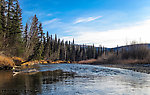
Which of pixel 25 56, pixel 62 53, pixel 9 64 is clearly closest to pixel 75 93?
pixel 9 64

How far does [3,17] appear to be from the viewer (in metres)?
32.4

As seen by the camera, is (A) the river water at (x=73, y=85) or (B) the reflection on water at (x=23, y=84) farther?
(A) the river water at (x=73, y=85)

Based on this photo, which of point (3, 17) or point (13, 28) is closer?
point (3, 17)

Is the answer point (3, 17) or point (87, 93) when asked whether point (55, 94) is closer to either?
point (87, 93)

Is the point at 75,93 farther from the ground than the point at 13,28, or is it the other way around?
the point at 13,28

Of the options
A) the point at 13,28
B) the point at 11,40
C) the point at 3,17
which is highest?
the point at 3,17

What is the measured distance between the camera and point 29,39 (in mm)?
39031

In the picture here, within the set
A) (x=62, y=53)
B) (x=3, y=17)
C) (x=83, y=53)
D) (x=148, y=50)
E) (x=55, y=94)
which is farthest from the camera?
(x=83, y=53)

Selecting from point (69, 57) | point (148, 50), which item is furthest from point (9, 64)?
point (69, 57)

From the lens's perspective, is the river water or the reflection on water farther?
the river water

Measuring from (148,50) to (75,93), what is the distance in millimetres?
28013

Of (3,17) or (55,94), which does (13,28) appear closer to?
(3,17)

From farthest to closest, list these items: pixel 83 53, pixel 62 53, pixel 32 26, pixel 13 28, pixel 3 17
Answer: pixel 83 53, pixel 62 53, pixel 32 26, pixel 13 28, pixel 3 17

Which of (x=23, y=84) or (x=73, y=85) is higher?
(x=23, y=84)
